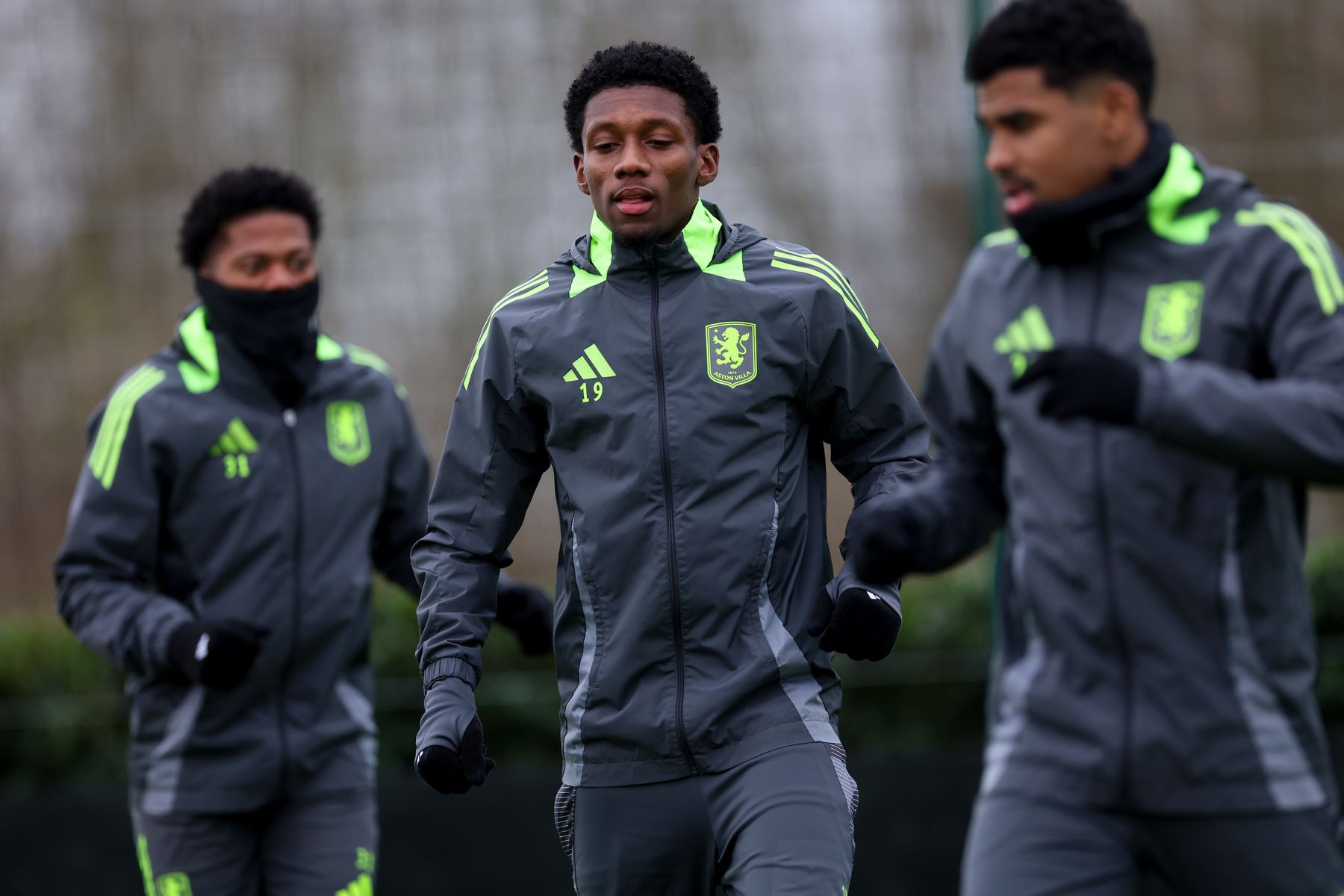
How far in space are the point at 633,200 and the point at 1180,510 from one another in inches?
60.1

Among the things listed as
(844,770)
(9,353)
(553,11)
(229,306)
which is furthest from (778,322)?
(9,353)

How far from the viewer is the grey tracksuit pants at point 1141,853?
9.81ft

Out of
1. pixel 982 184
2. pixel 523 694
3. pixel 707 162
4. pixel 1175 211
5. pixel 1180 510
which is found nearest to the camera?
pixel 1180 510

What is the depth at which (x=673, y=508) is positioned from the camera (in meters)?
3.95

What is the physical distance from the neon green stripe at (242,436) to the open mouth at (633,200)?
1.55m

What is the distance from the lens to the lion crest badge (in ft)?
13.2

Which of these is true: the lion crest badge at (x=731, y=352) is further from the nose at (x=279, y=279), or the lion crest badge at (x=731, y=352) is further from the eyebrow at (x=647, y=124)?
the nose at (x=279, y=279)

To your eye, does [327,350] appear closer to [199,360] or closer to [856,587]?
[199,360]

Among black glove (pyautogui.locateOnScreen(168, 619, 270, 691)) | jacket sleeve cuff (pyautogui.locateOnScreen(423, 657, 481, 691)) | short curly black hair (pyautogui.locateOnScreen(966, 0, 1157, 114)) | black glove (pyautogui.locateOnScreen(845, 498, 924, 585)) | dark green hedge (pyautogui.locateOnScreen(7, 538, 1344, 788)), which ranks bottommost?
dark green hedge (pyautogui.locateOnScreen(7, 538, 1344, 788))

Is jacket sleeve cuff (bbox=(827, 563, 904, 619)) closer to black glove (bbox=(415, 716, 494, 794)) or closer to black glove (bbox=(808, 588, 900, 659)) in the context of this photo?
black glove (bbox=(808, 588, 900, 659))

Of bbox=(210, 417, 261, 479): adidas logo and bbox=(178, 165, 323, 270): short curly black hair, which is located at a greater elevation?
bbox=(178, 165, 323, 270): short curly black hair

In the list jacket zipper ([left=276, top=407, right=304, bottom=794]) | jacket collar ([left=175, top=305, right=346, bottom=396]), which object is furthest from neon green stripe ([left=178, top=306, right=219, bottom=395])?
jacket zipper ([left=276, top=407, right=304, bottom=794])

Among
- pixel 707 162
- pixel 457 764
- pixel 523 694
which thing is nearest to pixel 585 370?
pixel 707 162

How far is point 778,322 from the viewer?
13.4 ft
